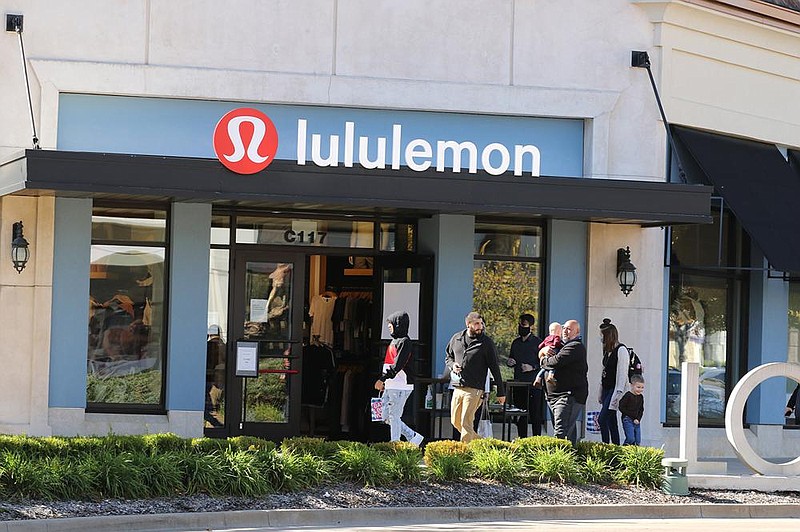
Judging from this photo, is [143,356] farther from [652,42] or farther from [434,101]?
[652,42]

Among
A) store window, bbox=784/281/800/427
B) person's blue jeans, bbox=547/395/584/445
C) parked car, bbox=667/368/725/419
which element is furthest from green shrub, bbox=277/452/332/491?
store window, bbox=784/281/800/427

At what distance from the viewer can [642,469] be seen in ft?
47.7

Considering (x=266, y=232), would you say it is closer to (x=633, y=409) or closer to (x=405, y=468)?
(x=633, y=409)

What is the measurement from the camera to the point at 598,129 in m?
18.7

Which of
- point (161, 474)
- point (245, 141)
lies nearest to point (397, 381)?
point (245, 141)

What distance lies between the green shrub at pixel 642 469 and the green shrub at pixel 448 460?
5.63 feet

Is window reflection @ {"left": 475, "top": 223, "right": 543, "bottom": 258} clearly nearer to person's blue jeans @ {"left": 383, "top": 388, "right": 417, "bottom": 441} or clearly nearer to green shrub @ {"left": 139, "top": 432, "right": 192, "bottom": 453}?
person's blue jeans @ {"left": 383, "top": 388, "right": 417, "bottom": 441}

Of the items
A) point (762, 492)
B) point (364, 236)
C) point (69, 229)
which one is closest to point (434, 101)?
point (364, 236)

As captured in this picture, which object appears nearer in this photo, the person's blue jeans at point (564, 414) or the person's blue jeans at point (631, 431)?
the person's blue jeans at point (564, 414)

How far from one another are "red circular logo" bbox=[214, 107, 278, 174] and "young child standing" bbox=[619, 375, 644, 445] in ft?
17.9

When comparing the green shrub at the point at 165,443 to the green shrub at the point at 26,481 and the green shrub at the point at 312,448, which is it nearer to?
the green shrub at the point at 312,448

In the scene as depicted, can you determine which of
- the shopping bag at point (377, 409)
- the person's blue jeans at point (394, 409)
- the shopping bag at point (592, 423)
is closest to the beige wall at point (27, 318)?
the shopping bag at point (377, 409)

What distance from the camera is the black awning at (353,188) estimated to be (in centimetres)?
1538

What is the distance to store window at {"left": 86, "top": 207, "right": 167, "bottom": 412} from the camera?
57.6ft
